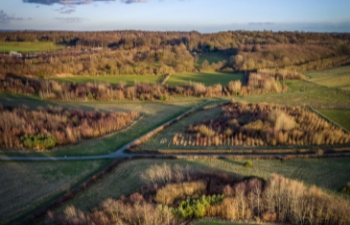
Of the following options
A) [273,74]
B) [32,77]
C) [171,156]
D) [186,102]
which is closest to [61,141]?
[171,156]

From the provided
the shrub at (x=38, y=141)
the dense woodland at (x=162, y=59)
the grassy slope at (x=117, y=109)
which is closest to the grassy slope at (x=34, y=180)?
the grassy slope at (x=117, y=109)

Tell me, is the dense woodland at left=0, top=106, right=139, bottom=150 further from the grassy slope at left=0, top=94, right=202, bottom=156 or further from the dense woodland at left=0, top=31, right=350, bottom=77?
the dense woodland at left=0, top=31, right=350, bottom=77

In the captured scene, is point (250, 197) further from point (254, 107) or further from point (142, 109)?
point (142, 109)

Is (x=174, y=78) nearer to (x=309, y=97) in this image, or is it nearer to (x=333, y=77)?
(x=309, y=97)

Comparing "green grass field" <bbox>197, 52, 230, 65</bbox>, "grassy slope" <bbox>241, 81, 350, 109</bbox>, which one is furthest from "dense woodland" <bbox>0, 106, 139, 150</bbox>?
"green grass field" <bbox>197, 52, 230, 65</bbox>

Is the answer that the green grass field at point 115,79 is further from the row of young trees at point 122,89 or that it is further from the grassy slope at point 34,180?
the grassy slope at point 34,180

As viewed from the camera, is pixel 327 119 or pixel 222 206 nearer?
pixel 222 206

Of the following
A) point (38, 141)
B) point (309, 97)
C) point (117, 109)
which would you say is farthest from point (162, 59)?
point (38, 141)
